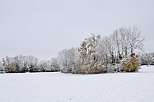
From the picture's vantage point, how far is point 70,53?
233ft

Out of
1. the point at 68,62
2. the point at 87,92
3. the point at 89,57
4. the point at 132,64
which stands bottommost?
the point at 87,92

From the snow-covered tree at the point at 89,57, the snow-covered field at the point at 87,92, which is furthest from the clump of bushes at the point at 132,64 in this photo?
the snow-covered field at the point at 87,92

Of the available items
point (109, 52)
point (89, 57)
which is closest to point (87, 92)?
point (89, 57)

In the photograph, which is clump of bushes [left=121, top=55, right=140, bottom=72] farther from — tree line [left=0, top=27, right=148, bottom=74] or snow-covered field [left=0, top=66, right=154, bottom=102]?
snow-covered field [left=0, top=66, right=154, bottom=102]

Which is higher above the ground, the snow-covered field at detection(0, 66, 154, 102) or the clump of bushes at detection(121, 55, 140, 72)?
the clump of bushes at detection(121, 55, 140, 72)

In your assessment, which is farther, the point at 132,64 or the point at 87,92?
the point at 132,64

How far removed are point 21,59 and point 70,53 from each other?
59.3 m

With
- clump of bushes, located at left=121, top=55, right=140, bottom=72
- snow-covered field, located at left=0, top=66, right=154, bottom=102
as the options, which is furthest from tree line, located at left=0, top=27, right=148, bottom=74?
snow-covered field, located at left=0, top=66, right=154, bottom=102

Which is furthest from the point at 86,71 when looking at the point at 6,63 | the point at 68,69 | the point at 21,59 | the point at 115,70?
the point at 21,59

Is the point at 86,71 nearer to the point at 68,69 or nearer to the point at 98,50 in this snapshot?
the point at 98,50

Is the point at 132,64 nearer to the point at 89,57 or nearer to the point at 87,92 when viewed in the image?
the point at 89,57

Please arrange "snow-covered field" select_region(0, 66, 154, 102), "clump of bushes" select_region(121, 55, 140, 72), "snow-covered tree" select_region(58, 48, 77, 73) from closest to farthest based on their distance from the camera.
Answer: "snow-covered field" select_region(0, 66, 154, 102) → "clump of bushes" select_region(121, 55, 140, 72) → "snow-covered tree" select_region(58, 48, 77, 73)

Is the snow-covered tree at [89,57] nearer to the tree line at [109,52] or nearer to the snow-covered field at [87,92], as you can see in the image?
the tree line at [109,52]

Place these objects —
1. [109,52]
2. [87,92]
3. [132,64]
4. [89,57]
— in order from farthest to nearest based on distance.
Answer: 1. [109,52]
2. [89,57]
3. [132,64]
4. [87,92]
